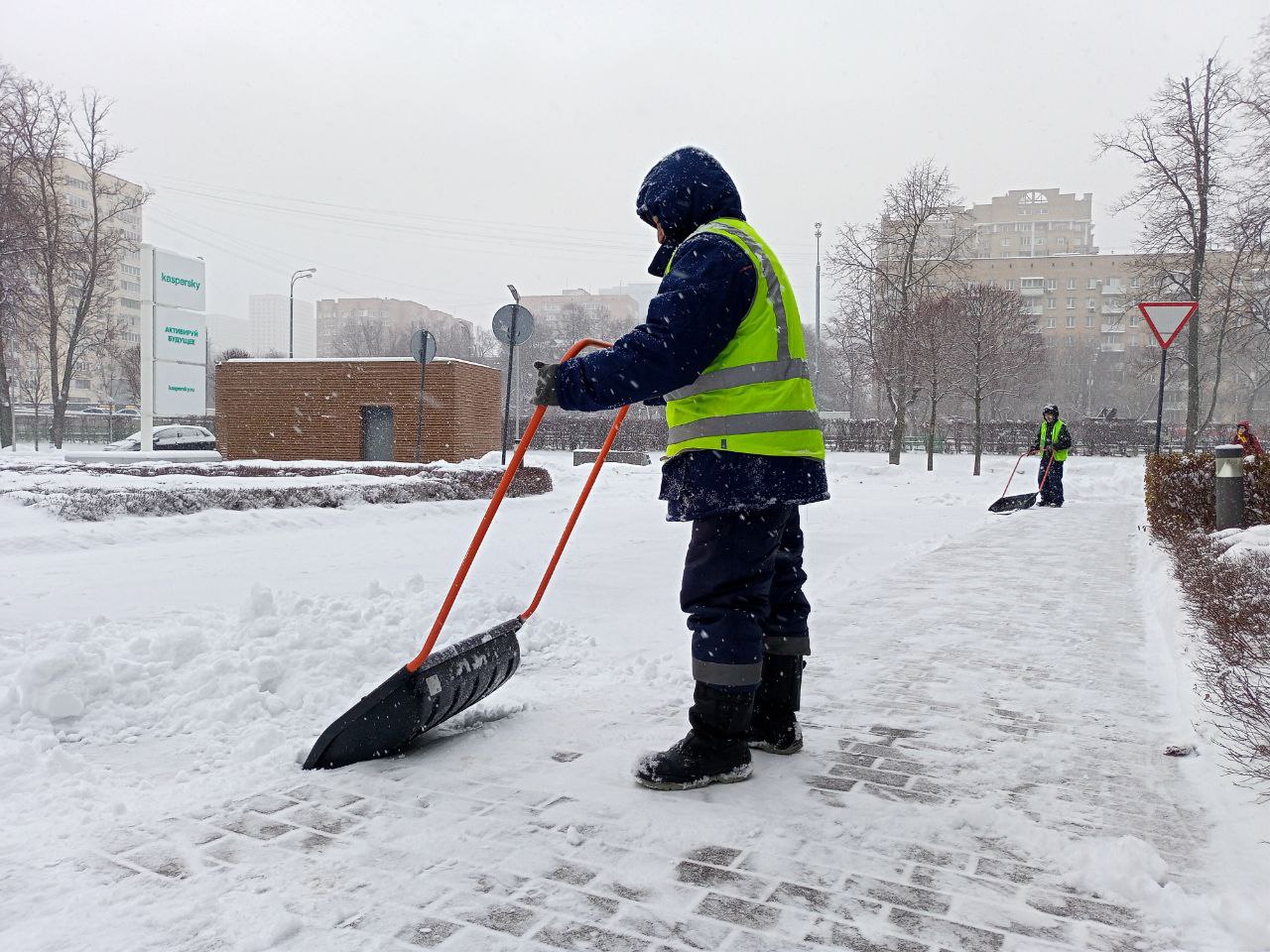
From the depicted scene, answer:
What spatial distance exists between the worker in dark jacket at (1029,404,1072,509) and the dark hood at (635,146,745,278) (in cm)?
1439

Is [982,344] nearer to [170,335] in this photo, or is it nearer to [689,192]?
[170,335]

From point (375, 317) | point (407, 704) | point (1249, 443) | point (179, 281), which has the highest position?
point (375, 317)

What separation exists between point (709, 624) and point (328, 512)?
845 centimetres

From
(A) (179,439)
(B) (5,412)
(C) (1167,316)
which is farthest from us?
(B) (5,412)

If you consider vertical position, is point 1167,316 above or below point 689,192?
above

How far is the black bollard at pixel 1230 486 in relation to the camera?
7957mm

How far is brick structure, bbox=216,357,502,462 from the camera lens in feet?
79.0

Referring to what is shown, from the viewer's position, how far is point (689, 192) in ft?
9.77

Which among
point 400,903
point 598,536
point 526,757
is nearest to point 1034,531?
→ point 598,536

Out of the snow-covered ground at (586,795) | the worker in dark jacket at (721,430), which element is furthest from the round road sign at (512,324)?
the worker in dark jacket at (721,430)

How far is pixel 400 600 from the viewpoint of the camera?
492 cm

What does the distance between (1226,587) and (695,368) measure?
409cm

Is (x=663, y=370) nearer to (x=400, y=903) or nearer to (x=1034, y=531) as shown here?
(x=400, y=903)

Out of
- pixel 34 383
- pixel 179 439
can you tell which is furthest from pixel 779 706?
pixel 34 383
